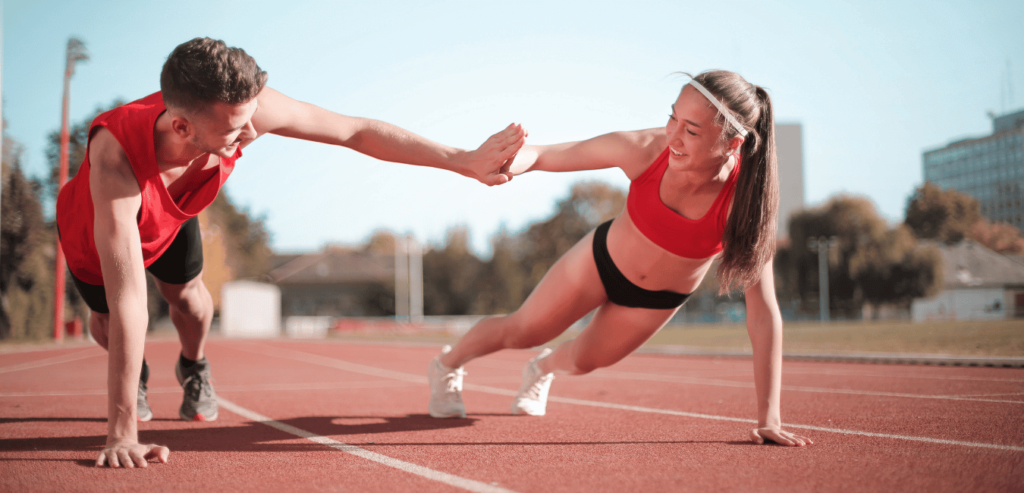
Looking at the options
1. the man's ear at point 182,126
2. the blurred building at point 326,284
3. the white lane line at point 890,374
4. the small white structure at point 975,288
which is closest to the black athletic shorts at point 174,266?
the man's ear at point 182,126

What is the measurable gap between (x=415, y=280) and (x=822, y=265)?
26717mm

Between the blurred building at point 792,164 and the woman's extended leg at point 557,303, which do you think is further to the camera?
the blurred building at point 792,164

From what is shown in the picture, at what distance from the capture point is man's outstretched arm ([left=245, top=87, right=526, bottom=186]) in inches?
137

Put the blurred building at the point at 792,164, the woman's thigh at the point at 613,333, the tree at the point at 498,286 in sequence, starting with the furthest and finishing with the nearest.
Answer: the blurred building at the point at 792,164, the tree at the point at 498,286, the woman's thigh at the point at 613,333

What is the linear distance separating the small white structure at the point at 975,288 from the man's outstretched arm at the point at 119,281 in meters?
25.9

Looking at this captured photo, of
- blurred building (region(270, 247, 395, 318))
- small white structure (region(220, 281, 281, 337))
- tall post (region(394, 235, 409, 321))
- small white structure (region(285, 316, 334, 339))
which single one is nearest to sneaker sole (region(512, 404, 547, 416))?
small white structure (region(285, 316, 334, 339))

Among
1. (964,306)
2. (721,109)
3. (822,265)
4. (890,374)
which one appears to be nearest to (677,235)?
(721,109)

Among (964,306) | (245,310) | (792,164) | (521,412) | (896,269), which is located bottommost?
(964,306)

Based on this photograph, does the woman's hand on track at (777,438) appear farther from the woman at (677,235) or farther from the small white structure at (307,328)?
the small white structure at (307,328)

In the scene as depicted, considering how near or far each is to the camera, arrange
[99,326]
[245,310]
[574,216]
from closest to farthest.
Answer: [99,326]
[245,310]
[574,216]

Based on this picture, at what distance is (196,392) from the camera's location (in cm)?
469

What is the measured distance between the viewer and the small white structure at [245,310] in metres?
37.1

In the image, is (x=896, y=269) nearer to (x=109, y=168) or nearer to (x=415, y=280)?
(x=415, y=280)

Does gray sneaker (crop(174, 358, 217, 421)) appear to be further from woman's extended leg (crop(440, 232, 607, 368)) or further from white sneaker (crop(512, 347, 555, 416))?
white sneaker (crop(512, 347, 555, 416))
